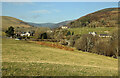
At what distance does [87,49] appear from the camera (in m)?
78.9

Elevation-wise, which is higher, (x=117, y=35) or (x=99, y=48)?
(x=117, y=35)

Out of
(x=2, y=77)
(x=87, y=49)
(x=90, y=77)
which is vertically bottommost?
(x=87, y=49)

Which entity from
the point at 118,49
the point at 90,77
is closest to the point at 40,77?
the point at 90,77

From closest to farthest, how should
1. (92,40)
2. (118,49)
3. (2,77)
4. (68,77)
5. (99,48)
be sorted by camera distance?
(2,77) < (68,77) < (118,49) < (99,48) < (92,40)

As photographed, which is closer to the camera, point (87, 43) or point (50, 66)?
point (50, 66)

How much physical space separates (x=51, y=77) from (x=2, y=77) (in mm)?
2960

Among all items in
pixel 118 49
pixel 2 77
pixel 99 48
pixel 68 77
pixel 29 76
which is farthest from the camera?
pixel 99 48

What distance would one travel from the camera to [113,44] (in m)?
62.9

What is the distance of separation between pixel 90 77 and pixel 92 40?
7075cm

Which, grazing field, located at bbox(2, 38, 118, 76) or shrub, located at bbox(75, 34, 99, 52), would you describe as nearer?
grazing field, located at bbox(2, 38, 118, 76)

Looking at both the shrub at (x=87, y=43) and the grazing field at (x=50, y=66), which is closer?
the grazing field at (x=50, y=66)

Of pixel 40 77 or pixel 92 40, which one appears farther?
pixel 92 40

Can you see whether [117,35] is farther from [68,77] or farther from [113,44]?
[68,77]

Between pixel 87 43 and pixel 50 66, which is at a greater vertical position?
pixel 50 66
